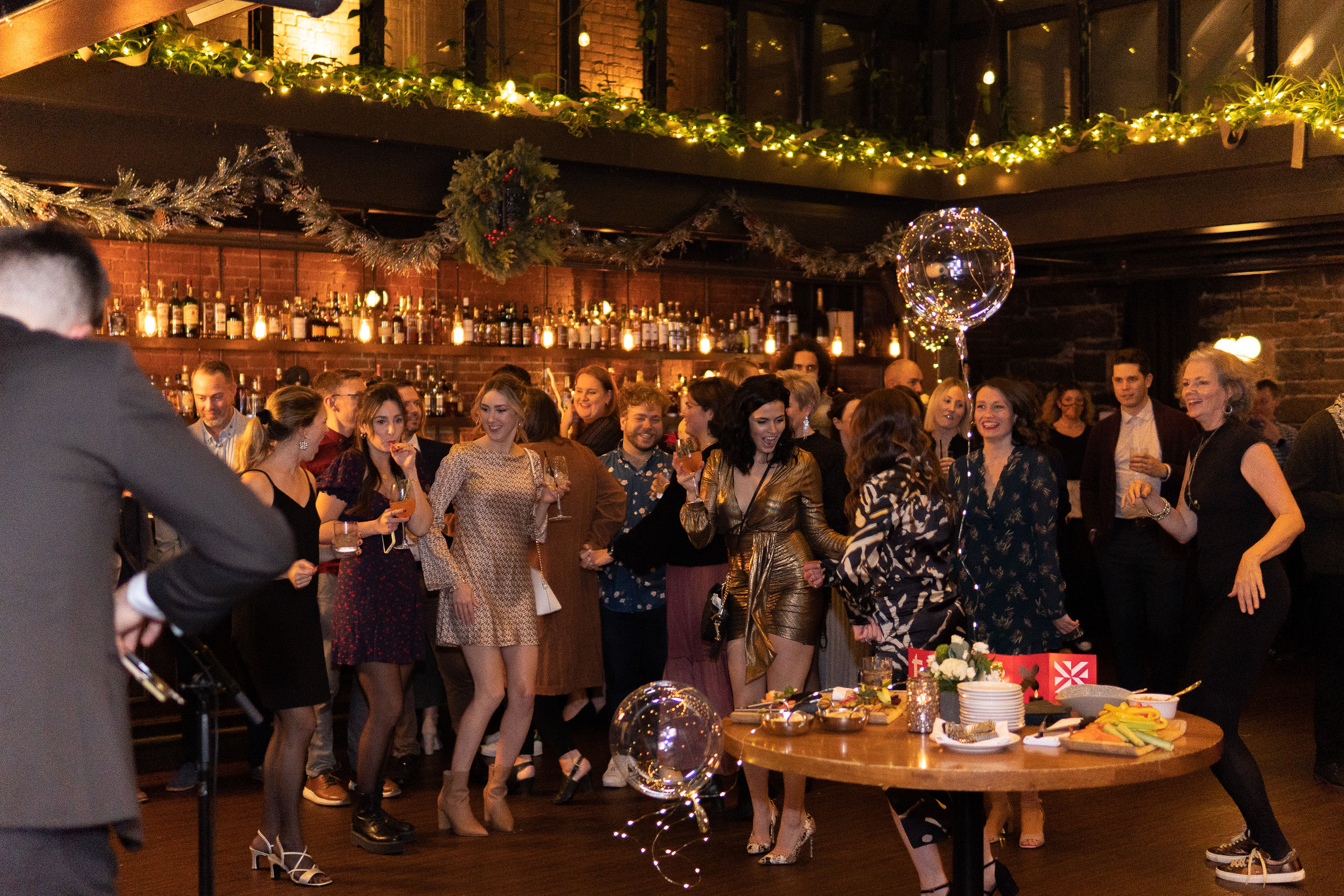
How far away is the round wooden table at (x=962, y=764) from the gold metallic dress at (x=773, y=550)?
136 centimetres

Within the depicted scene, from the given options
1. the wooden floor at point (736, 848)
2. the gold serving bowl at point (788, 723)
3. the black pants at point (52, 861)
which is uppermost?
the black pants at point (52, 861)

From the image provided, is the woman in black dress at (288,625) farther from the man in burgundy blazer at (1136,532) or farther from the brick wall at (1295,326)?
the brick wall at (1295,326)

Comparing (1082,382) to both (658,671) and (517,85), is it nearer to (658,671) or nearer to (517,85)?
(517,85)

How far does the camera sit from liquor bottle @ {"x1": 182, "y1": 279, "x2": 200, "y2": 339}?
289 inches

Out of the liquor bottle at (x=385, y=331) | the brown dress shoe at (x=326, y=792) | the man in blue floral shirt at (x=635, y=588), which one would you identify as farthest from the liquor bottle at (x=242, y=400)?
the man in blue floral shirt at (x=635, y=588)

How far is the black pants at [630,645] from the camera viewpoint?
5695 millimetres

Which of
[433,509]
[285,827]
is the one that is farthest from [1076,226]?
[285,827]

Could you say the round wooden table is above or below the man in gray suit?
below

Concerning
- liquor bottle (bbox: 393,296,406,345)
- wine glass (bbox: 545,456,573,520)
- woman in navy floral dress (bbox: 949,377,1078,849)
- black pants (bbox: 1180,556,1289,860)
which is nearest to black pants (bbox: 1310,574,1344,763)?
black pants (bbox: 1180,556,1289,860)

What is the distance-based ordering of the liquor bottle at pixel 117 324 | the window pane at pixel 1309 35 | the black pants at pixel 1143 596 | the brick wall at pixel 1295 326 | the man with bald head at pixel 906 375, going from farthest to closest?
the brick wall at pixel 1295 326 < the window pane at pixel 1309 35 < the man with bald head at pixel 906 375 < the liquor bottle at pixel 117 324 < the black pants at pixel 1143 596

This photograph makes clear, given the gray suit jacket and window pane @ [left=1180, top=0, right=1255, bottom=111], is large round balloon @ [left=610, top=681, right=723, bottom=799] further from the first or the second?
window pane @ [left=1180, top=0, right=1255, bottom=111]

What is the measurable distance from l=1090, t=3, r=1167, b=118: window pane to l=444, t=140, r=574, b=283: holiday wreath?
4.55m

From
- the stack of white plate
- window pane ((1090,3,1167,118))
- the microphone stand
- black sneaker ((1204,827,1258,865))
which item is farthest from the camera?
window pane ((1090,3,1167,118))

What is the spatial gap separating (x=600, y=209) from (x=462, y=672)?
11.2 feet
